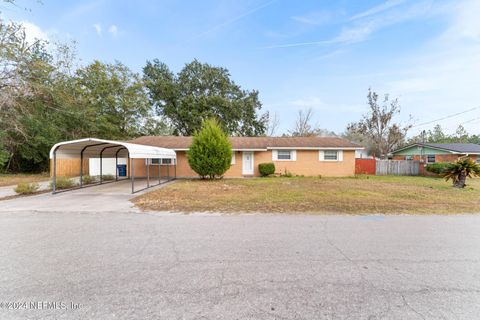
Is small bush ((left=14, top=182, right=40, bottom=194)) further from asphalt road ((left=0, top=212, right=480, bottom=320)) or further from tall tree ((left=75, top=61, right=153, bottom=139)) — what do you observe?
tall tree ((left=75, top=61, right=153, bottom=139))

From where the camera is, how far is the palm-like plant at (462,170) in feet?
33.5

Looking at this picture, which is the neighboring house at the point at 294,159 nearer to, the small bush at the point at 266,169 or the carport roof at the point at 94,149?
the small bush at the point at 266,169

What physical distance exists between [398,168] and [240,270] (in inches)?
859

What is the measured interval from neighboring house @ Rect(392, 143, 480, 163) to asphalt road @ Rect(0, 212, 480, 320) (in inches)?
797

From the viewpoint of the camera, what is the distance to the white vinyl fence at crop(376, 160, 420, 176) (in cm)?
1895

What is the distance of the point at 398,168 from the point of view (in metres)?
19.0

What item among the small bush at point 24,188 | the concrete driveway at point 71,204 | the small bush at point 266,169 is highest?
the small bush at point 266,169

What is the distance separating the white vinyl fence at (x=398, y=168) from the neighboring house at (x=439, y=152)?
3.04m

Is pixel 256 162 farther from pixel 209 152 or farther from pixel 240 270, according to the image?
pixel 240 270

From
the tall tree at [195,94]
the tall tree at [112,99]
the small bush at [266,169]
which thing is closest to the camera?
the small bush at [266,169]

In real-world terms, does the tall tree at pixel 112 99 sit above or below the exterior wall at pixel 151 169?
above

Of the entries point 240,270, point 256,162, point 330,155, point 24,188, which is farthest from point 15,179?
point 330,155

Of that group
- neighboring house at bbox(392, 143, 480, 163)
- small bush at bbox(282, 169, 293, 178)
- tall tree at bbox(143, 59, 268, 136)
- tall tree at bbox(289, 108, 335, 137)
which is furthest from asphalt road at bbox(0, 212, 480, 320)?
tall tree at bbox(289, 108, 335, 137)

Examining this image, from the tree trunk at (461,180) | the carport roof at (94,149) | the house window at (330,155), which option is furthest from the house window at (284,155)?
the tree trunk at (461,180)
